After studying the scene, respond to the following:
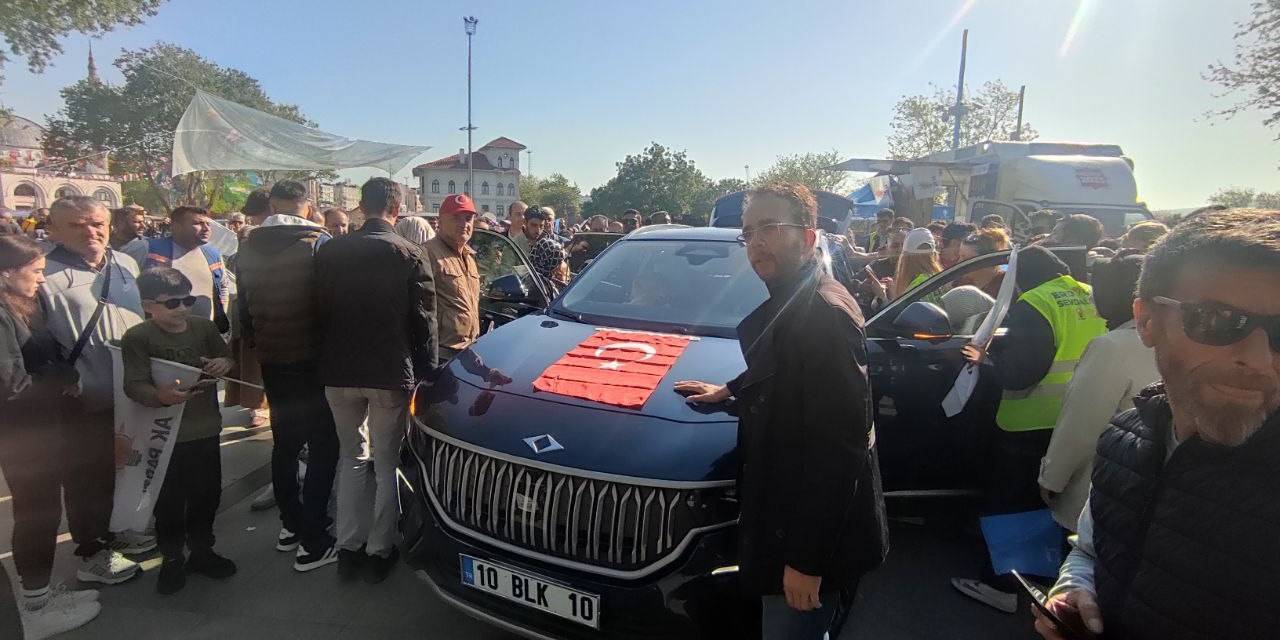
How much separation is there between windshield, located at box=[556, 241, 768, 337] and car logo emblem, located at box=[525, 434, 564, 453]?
1162 millimetres

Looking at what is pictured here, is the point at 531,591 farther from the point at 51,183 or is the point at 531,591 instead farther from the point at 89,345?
the point at 51,183

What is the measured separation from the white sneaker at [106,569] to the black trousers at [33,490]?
0.30m

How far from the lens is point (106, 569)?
3033 millimetres

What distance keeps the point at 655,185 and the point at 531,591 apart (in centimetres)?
4084

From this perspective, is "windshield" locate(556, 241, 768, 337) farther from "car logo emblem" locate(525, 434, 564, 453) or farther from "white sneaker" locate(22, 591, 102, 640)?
"white sneaker" locate(22, 591, 102, 640)

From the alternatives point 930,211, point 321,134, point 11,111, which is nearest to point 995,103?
point 930,211

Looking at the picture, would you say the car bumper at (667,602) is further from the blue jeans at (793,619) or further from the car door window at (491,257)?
the car door window at (491,257)

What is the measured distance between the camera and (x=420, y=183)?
82125 millimetres

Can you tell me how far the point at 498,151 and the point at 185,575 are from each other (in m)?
88.8

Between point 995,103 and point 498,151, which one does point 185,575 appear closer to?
point 995,103

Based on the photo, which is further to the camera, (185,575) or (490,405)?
(185,575)

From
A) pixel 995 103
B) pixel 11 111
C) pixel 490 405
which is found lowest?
pixel 490 405

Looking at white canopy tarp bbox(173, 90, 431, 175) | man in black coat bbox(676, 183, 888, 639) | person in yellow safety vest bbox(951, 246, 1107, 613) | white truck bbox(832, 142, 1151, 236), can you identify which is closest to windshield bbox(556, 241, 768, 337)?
person in yellow safety vest bbox(951, 246, 1107, 613)

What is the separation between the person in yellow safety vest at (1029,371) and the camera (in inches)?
108
